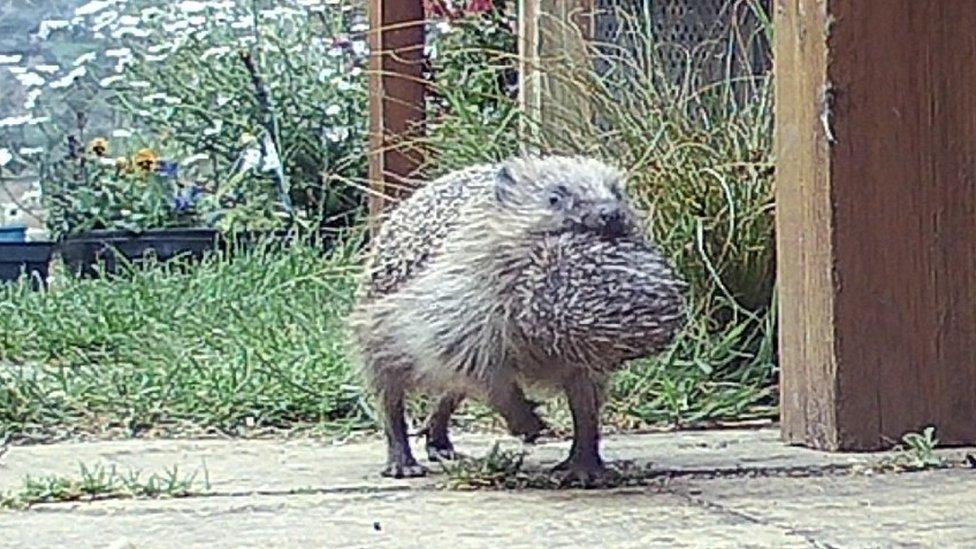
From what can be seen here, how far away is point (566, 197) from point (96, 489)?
2.80 ft

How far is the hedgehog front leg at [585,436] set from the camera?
10.7 ft

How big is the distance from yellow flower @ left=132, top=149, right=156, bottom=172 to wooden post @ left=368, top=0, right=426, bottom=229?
250 cm

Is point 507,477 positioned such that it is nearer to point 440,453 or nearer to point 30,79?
point 440,453

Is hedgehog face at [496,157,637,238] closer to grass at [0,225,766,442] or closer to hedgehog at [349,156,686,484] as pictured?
hedgehog at [349,156,686,484]

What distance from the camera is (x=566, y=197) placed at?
10.5 ft

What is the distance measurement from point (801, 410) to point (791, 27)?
689 millimetres

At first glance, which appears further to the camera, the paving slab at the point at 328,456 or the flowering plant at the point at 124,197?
the flowering plant at the point at 124,197

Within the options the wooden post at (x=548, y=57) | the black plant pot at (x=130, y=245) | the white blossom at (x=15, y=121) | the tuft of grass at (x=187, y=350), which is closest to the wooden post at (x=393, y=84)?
the tuft of grass at (x=187, y=350)

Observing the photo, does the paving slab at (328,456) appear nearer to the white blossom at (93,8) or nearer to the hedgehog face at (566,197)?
the hedgehog face at (566,197)

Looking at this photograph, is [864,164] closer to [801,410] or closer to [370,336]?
[801,410]

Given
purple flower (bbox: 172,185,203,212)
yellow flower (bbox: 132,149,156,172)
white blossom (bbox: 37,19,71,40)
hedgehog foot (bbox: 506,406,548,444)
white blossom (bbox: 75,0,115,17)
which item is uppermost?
white blossom (bbox: 75,0,115,17)

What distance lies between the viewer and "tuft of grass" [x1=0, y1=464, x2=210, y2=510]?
3162 mm

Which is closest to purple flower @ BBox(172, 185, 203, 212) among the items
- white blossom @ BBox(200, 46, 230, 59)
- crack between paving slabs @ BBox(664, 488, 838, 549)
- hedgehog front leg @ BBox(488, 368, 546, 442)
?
white blossom @ BBox(200, 46, 230, 59)

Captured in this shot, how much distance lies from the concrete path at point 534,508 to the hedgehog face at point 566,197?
409mm
